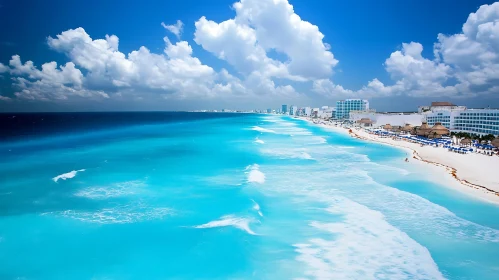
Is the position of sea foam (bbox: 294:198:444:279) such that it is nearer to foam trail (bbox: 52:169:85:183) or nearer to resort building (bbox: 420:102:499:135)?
foam trail (bbox: 52:169:85:183)

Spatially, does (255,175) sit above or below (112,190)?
above

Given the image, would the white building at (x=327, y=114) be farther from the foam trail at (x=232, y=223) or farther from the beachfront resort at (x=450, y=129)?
the foam trail at (x=232, y=223)

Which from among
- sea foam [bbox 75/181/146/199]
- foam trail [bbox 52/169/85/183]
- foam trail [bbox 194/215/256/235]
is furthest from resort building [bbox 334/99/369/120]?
foam trail [bbox 194/215/256/235]

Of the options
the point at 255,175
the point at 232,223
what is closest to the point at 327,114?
the point at 255,175

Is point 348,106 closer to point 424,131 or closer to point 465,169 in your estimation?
point 424,131

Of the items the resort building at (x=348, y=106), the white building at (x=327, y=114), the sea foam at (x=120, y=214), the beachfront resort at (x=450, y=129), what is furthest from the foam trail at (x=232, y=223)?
the white building at (x=327, y=114)
